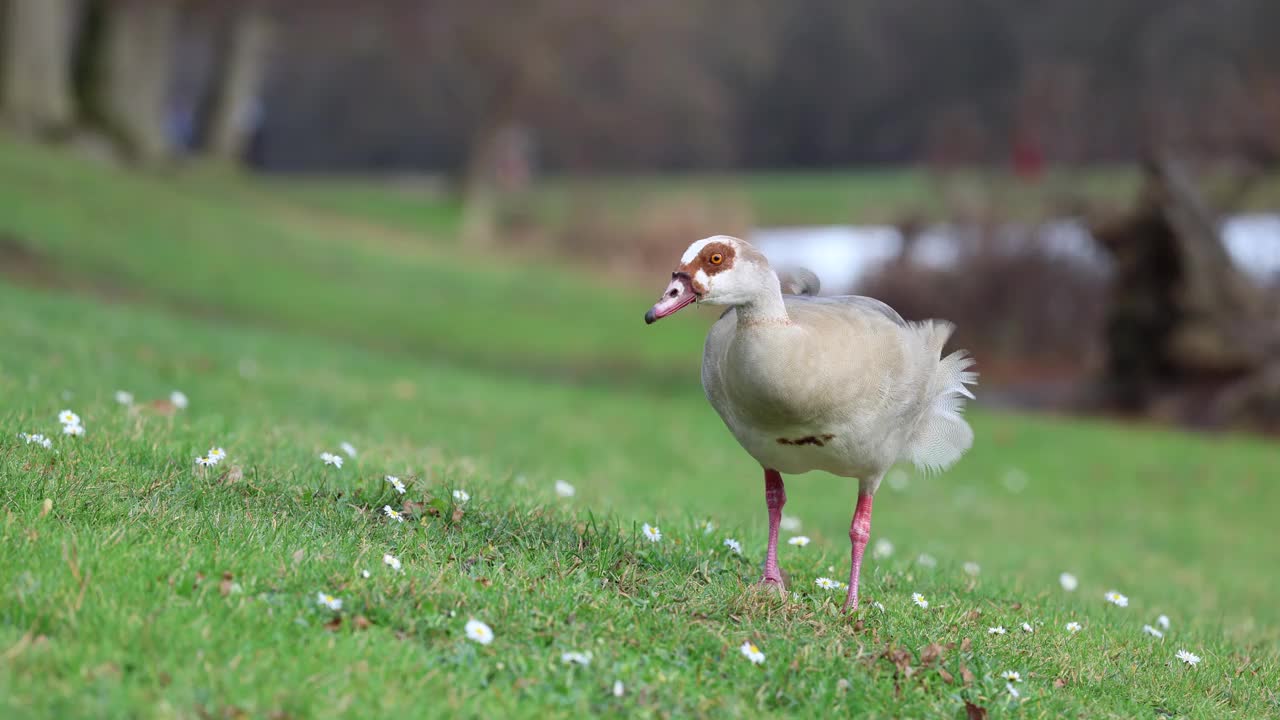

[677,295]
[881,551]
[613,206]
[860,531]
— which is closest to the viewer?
[677,295]

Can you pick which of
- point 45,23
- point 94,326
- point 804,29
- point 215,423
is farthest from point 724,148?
point 215,423

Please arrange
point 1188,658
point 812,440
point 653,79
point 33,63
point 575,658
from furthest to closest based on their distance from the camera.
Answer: point 653,79, point 33,63, point 1188,658, point 812,440, point 575,658

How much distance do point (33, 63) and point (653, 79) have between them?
25.0 m

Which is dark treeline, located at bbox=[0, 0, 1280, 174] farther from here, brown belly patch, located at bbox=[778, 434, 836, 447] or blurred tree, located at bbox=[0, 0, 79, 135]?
brown belly patch, located at bbox=[778, 434, 836, 447]

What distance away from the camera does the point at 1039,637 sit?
20.4ft

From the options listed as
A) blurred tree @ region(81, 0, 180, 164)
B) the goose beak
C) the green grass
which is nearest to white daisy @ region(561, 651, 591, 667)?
the green grass

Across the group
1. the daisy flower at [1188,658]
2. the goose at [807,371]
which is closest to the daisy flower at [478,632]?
the goose at [807,371]

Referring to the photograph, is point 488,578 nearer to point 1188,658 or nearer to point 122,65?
point 1188,658

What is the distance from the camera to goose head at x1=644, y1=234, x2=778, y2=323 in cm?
557

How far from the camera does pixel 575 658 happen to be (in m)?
4.92

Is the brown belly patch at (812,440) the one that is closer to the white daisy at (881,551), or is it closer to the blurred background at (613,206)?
the white daisy at (881,551)

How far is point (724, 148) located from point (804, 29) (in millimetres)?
8798

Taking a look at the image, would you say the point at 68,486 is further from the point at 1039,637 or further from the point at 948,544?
the point at 948,544

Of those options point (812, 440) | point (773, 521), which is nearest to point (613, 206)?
point (773, 521)
